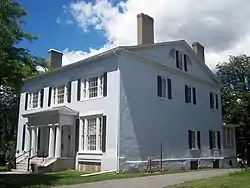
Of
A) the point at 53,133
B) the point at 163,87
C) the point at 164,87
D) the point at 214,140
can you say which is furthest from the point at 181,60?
the point at 53,133

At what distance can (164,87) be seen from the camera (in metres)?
24.7

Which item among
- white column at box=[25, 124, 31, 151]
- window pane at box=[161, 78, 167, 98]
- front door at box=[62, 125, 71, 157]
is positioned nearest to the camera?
front door at box=[62, 125, 71, 157]

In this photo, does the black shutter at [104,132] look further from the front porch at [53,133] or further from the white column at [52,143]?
the white column at [52,143]

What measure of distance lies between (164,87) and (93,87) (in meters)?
5.44

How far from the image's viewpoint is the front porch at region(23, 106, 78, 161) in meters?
22.6

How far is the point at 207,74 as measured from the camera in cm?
3117

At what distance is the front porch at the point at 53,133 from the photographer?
22573 millimetres

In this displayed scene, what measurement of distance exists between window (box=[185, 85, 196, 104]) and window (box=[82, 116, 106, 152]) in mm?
8583

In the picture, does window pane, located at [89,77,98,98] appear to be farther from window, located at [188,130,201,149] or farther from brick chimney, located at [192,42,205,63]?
brick chimney, located at [192,42,205,63]

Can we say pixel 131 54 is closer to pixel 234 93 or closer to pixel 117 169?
pixel 117 169

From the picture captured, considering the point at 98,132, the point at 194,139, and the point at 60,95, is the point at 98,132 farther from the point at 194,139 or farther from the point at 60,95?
the point at 194,139

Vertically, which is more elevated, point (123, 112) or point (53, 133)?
point (123, 112)

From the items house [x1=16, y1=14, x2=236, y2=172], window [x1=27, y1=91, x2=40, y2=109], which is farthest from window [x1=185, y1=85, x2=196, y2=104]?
window [x1=27, y1=91, x2=40, y2=109]

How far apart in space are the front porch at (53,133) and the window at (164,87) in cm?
613
